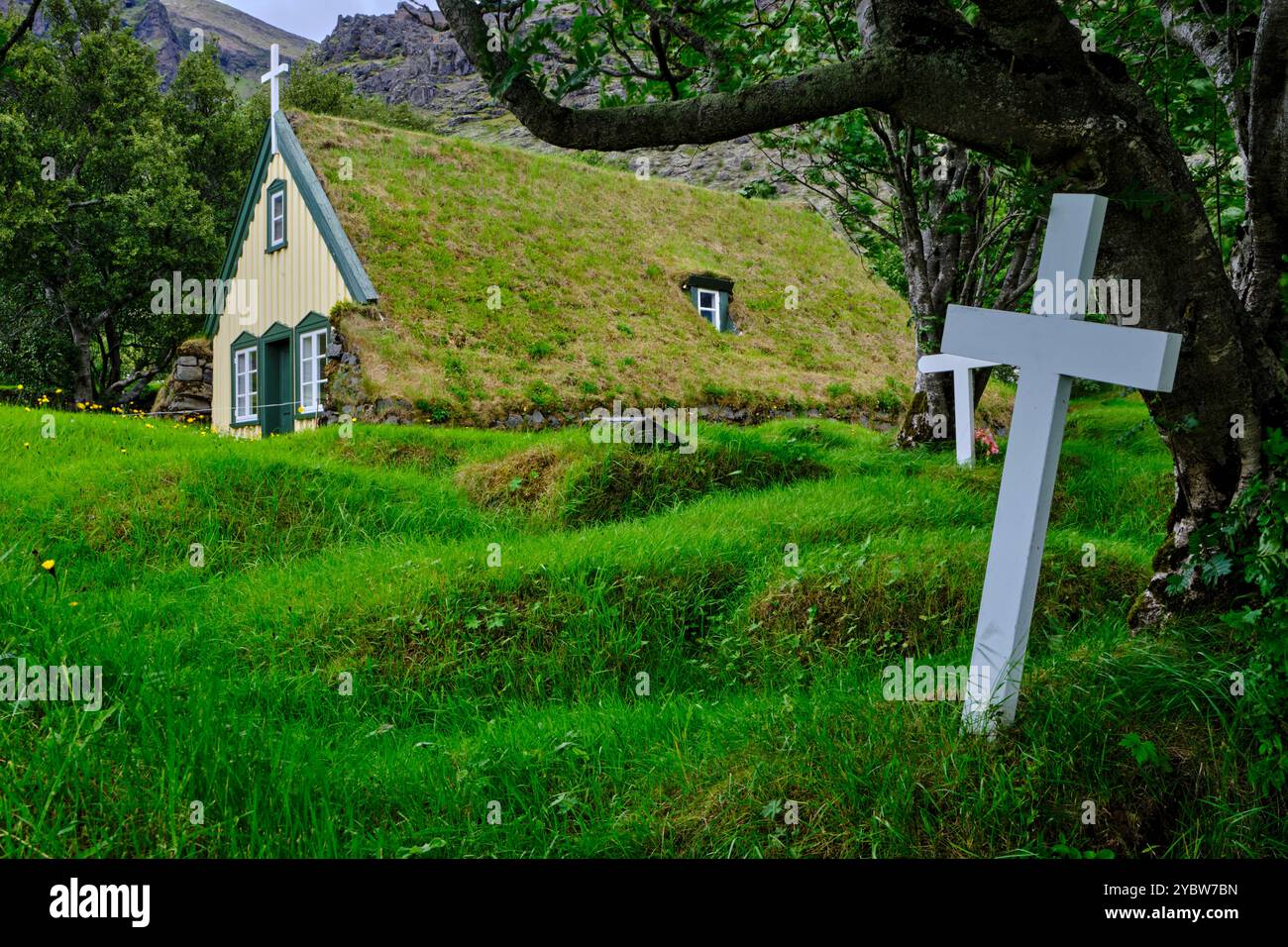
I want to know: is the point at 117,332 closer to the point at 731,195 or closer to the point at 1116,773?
the point at 731,195

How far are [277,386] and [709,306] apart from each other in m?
10.7

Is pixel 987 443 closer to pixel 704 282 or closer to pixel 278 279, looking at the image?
pixel 704 282

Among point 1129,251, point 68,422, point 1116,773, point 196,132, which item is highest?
point 196,132

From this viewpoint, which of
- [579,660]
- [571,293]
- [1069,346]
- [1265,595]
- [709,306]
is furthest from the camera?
[709,306]

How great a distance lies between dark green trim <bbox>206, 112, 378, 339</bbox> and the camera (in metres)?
16.2

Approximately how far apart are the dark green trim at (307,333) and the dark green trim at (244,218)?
177 inches

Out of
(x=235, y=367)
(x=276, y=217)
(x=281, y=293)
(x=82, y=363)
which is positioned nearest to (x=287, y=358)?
(x=281, y=293)

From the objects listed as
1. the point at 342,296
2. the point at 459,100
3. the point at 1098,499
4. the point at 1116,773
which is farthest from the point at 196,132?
the point at 459,100

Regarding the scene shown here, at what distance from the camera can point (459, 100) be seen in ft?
383

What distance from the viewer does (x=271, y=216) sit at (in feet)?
60.7

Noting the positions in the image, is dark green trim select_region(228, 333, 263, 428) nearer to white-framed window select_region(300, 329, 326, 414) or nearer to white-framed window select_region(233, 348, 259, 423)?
white-framed window select_region(233, 348, 259, 423)

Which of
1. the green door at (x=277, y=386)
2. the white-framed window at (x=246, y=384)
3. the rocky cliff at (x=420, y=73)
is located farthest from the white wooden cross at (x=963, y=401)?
the rocky cliff at (x=420, y=73)

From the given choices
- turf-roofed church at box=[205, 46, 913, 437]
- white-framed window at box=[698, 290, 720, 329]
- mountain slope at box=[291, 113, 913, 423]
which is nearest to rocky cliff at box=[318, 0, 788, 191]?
mountain slope at box=[291, 113, 913, 423]

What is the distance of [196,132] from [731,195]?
65.3ft
